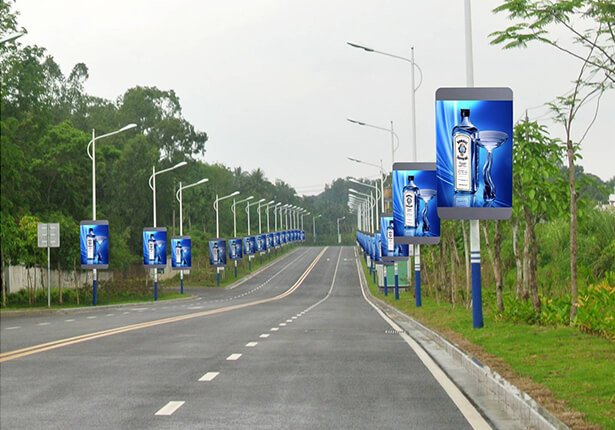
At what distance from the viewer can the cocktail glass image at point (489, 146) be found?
67.3 feet

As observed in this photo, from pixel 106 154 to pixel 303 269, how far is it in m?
46.5

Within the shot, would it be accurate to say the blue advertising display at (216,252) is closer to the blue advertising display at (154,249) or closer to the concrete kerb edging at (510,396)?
the blue advertising display at (154,249)

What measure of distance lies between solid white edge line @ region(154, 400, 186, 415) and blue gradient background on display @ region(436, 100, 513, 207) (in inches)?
393

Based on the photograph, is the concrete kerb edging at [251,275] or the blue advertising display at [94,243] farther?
the concrete kerb edging at [251,275]

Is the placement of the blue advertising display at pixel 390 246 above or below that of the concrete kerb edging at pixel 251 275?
above

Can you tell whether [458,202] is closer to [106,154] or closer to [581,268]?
[581,268]

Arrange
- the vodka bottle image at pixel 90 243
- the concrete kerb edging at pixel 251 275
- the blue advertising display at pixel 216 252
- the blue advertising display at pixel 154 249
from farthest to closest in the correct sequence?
the concrete kerb edging at pixel 251 275 → the blue advertising display at pixel 216 252 → the blue advertising display at pixel 154 249 → the vodka bottle image at pixel 90 243

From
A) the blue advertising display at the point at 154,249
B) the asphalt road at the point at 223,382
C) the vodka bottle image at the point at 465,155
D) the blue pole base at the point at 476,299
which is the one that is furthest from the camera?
the blue advertising display at the point at 154,249

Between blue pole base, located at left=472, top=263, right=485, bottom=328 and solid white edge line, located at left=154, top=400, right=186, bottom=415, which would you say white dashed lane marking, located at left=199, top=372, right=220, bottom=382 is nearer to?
solid white edge line, located at left=154, top=400, right=186, bottom=415

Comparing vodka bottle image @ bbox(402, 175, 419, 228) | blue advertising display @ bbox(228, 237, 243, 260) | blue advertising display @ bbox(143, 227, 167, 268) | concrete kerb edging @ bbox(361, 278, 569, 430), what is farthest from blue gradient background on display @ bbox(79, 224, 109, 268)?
blue advertising display @ bbox(228, 237, 243, 260)

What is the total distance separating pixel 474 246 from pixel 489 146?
2210 millimetres

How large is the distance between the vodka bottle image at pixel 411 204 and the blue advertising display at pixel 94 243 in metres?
20.6

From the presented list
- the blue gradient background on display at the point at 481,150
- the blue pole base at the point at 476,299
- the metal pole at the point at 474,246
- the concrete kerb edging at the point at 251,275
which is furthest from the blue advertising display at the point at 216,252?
the blue gradient background on display at the point at 481,150

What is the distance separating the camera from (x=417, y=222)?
3697cm
